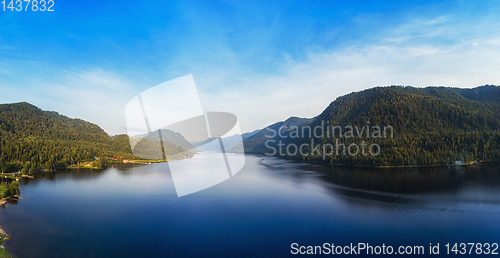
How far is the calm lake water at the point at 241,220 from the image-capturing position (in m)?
12.4

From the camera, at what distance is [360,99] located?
96.8 m

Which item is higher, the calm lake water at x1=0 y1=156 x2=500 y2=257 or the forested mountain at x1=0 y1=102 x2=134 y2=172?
the forested mountain at x1=0 y1=102 x2=134 y2=172

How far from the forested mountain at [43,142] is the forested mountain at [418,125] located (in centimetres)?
6890

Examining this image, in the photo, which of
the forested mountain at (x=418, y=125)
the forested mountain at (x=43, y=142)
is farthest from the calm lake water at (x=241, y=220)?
the forested mountain at (x=43, y=142)

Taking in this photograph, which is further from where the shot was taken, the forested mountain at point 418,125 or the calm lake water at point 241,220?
the forested mountain at point 418,125

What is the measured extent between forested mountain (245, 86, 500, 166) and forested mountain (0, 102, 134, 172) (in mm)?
68900

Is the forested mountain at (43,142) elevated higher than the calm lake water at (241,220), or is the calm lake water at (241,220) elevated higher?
the forested mountain at (43,142)

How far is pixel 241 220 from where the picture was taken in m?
16.5

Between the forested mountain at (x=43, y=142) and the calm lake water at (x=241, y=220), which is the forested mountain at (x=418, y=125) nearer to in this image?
the calm lake water at (x=241, y=220)

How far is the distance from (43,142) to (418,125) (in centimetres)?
11253

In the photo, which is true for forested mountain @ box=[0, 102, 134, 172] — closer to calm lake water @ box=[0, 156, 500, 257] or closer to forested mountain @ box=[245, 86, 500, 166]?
calm lake water @ box=[0, 156, 500, 257]

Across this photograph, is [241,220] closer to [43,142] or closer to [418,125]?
[418,125]

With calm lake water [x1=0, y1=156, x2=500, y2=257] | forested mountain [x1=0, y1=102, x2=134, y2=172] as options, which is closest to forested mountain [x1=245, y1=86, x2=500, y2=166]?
calm lake water [x1=0, y1=156, x2=500, y2=257]

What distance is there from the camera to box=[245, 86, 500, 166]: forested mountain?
5019 centimetres
